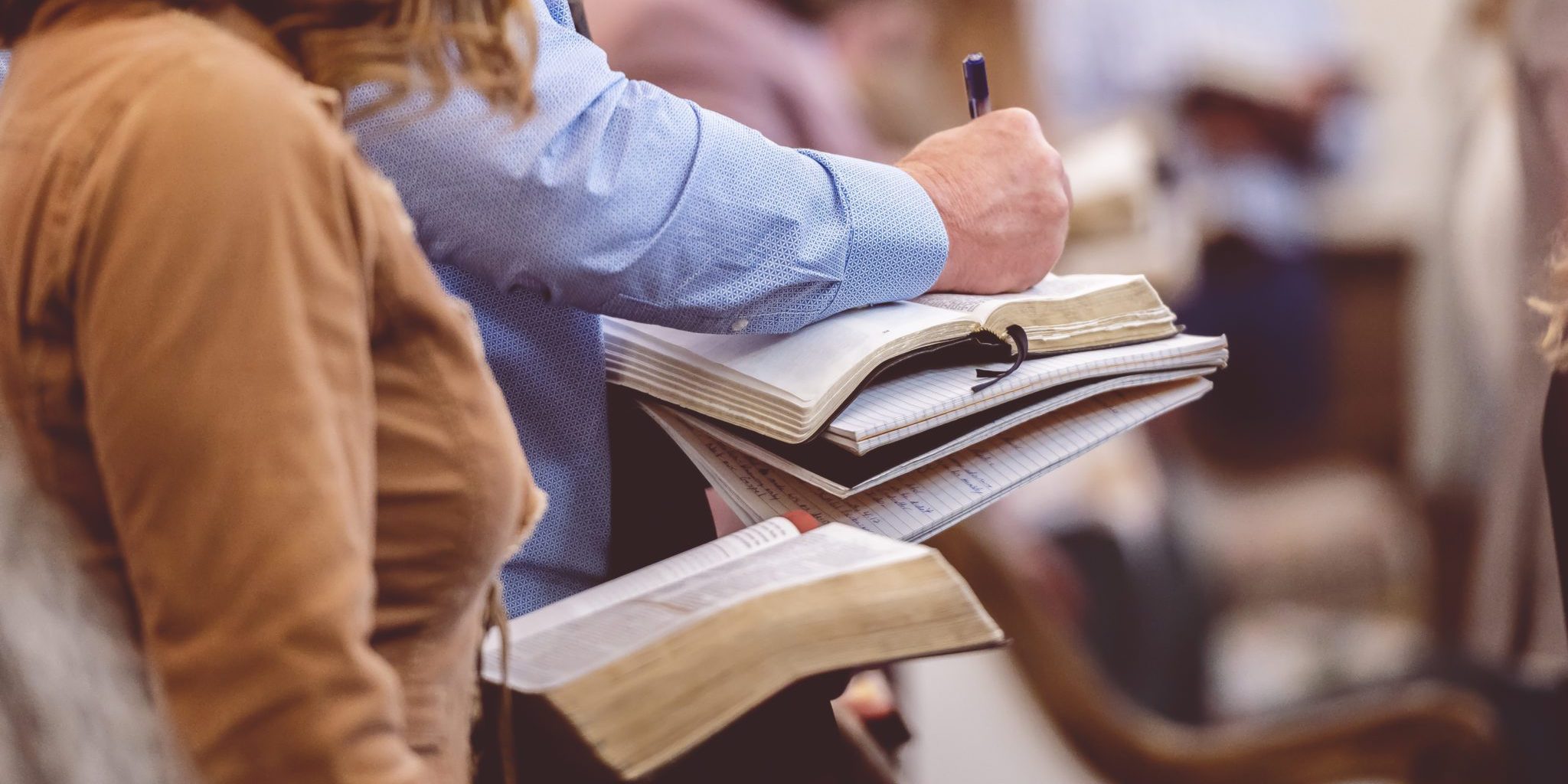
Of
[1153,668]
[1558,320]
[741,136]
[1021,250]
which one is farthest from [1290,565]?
[741,136]

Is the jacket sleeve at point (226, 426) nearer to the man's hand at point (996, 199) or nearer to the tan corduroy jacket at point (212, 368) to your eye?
the tan corduroy jacket at point (212, 368)

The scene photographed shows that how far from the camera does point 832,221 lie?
0.68 metres

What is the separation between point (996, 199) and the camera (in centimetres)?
77

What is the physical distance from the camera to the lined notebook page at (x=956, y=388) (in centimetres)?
62

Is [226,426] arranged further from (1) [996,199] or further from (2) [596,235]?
(1) [996,199]

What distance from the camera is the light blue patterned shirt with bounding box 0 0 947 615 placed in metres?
0.59

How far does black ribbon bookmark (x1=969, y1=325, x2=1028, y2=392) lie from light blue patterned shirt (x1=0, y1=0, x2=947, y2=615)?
72 mm

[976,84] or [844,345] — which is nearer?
[844,345]

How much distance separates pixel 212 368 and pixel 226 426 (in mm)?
18

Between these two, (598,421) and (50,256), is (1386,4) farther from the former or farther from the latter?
(50,256)

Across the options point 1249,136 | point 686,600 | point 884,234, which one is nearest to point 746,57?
point 1249,136

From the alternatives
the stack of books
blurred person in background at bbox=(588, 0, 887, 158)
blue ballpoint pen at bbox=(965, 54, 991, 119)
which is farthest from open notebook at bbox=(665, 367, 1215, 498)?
blurred person in background at bbox=(588, 0, 887, 158)

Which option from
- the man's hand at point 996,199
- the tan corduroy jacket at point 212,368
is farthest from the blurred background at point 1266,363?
the tan corduroy jacket at point 212,368

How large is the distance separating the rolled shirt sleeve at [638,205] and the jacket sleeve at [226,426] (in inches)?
7.6
